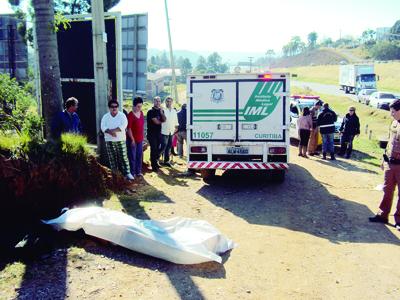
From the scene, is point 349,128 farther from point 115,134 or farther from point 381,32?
point 381,32

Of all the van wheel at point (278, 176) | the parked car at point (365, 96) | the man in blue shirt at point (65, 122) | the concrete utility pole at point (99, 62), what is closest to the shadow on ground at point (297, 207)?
the van wheel at point (278, 176)

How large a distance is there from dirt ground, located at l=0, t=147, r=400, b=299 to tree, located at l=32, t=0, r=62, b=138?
2.19 m

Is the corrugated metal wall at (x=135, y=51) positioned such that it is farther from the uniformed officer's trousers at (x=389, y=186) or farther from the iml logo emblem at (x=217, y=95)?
the uniformed officer's trousers at (x=389, y=186)

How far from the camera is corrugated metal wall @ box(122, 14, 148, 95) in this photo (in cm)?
1186

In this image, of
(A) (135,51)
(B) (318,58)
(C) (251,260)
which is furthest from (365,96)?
(B) (318,58)

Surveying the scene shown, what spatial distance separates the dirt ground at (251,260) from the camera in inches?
183

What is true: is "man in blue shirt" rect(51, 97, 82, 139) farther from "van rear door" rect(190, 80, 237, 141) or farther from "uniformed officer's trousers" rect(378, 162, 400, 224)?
"uniformed officer's trousers" rect(378, 162, 400, 224)

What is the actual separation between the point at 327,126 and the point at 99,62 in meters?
7.72

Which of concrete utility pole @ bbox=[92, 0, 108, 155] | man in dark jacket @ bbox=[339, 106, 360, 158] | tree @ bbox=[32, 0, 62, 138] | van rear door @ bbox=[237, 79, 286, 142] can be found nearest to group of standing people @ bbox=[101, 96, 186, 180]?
concrete utility pole @ bbox=[92, 0, 108, 155]

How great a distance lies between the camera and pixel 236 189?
9617mm

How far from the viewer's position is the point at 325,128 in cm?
1351

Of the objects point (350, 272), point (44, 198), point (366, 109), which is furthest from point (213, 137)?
point (366, 109)

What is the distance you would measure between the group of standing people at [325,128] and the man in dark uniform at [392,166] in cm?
644

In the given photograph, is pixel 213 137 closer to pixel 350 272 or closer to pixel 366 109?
pixel 350 272
